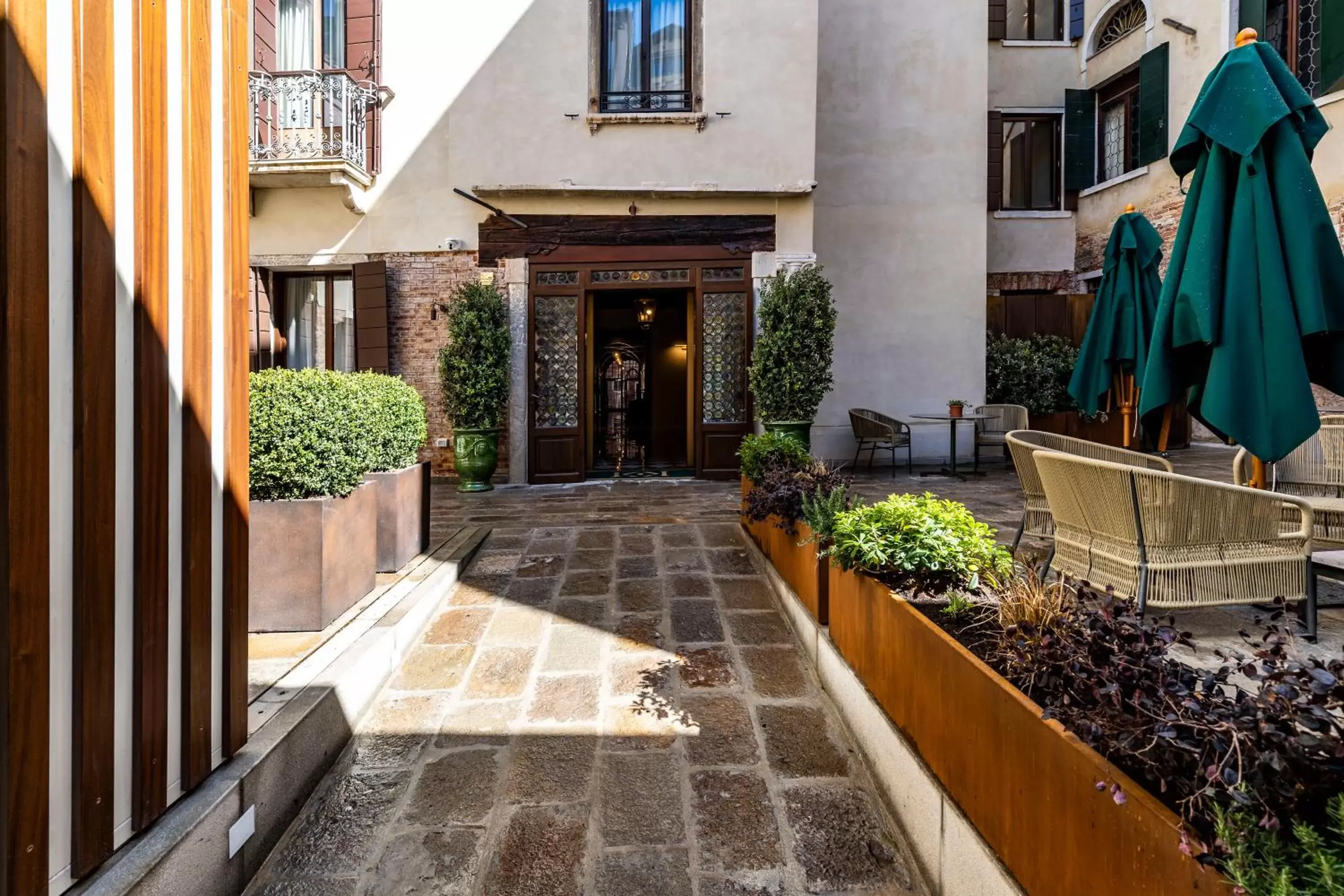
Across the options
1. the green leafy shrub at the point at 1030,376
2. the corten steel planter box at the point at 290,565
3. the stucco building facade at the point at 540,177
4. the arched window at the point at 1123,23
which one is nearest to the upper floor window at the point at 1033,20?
the arched window at the point at 1123,23

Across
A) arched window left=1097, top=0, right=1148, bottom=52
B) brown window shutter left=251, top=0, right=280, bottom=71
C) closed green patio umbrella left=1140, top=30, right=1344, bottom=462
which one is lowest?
closed green patio umbrella left=1140, top=30, right=1344, bottom=462

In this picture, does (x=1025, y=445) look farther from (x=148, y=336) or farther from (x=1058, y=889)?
(x=148, y=336)

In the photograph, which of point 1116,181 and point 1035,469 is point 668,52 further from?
point 1116,181

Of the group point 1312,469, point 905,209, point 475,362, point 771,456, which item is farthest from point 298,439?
point 905,209

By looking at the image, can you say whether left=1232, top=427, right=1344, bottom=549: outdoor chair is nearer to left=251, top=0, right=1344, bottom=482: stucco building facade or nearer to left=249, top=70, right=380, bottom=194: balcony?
left=251, top=0, right=1344, bottom=482: stucco building facade

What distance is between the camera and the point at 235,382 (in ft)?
5.84

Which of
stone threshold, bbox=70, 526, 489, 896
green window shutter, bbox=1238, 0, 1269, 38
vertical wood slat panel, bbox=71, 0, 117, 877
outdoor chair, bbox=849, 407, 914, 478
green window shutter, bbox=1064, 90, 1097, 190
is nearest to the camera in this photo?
vertical wood slat panel, bbox=71, 0, 117, 877

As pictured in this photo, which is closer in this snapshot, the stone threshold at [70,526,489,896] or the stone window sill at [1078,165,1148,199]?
the stone threshold at [70,526,489,896]

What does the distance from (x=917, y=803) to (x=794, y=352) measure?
5839mm

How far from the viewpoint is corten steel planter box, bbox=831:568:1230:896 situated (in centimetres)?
99

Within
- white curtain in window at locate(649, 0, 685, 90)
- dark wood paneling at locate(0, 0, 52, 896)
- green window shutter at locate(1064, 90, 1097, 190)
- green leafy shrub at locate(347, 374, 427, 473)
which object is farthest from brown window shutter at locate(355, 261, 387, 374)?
green window shutter at locate(1064, 90, 1097, 190)

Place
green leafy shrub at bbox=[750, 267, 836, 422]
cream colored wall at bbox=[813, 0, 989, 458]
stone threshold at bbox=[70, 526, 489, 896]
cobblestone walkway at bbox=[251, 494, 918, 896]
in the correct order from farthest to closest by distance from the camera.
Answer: cream colored wall at bbox=[813, 0, 989, 458]
green leafy shrub at bbox=[750, 267, 836, 422]
cobblestone walkway at bbox=[251, 494, 918, 896]
stone threshold at bbox=[70, 526, 489, 896]

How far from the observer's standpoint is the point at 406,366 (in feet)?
26.0

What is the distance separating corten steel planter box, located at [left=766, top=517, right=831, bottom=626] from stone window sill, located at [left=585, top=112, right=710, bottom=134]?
18.5ft
